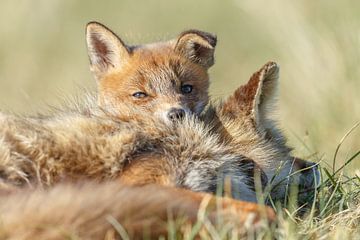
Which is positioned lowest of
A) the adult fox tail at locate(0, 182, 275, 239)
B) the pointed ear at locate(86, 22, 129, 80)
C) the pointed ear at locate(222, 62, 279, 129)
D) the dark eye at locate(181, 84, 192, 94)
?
the adult fox tail at locate(0, 182, 275, 239)

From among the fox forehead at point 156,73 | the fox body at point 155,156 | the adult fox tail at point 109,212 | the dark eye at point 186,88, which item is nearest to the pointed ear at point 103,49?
the fox forehead at point 156,73

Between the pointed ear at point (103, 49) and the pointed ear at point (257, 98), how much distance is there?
2445 mm

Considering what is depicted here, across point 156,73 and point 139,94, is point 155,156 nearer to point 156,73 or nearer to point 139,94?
point 139,94

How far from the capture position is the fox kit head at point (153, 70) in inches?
266

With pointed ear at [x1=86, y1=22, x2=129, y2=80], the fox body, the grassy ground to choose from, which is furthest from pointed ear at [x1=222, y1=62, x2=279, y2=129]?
pointed ear at [x1=86, y1=22, x2=129, y2=80]

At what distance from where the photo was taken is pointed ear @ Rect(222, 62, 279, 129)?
4980 millimetres

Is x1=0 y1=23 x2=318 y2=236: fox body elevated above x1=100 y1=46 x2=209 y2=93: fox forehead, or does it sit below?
below

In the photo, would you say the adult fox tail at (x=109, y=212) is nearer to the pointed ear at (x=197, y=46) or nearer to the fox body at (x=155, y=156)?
the fox body at (x=155, y=156)

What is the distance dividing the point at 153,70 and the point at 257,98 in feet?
7.22

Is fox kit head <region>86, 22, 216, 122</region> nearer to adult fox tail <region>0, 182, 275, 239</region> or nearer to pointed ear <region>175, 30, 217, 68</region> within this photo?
pointed ear <region>175, 30, 217, 68</region>

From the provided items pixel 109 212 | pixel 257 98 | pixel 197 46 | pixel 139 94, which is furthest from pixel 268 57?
pixel 109 212

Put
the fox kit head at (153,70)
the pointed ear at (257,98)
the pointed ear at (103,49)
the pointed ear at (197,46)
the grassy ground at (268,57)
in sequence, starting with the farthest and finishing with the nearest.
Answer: the pointed ear at (103,49) < the pointed ear at (197,46) < the fox kit head at (153,70) < the grassy ground at (268,57) < the pointed ear at (257,98)

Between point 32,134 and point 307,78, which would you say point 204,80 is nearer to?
point 307,78

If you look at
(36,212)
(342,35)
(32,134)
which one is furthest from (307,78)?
(36,212)
